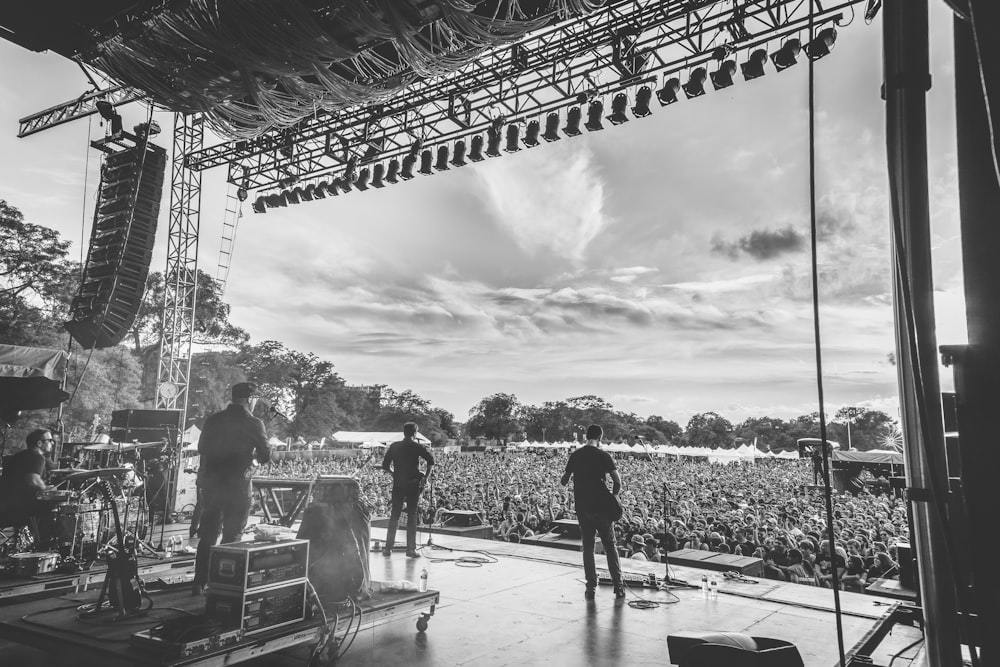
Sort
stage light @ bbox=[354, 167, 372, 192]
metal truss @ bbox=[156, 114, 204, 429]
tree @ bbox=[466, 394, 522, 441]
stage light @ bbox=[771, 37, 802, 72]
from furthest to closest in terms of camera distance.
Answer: tree @ bbox=[466, 394, 522, 441], metal truss @ bbox=[156, 114, 204, 429], stage light @ bbox=[354, 167, 372, 192], stage light @ bbox=[771, 37, 802, 72]

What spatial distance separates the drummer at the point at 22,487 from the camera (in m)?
5.00

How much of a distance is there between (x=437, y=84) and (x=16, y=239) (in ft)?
71.6

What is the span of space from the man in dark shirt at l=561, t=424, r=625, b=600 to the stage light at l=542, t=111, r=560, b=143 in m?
4.84

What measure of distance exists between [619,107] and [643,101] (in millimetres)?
351

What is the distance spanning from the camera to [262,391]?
1750 inches

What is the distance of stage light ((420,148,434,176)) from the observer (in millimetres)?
9484

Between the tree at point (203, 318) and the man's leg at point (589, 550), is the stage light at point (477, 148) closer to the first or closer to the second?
the man's leg at point (589, 550)

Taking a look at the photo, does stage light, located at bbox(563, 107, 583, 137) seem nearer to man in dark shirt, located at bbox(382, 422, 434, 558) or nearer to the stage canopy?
man in dark shirt, located at bbox(382, 422, 434, 558)

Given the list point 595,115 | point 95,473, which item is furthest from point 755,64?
point 95,473

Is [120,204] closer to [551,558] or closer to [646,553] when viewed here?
[551,558]

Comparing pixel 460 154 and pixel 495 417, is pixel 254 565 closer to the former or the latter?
pixel 460 154

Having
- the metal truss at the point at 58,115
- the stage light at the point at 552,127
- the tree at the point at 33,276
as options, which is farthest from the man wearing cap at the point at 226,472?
the tree at the point at 33,276

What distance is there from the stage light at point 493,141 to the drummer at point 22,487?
21.3ft

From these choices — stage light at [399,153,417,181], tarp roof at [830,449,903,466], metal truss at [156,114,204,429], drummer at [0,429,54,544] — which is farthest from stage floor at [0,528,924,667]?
tarp roof at [830,449,903,466]
